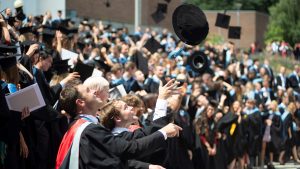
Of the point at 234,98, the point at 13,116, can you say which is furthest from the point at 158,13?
the point at 13,116

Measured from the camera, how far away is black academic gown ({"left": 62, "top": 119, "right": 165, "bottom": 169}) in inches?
193

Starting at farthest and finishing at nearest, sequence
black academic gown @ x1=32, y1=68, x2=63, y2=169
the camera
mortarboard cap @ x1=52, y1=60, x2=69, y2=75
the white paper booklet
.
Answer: the camera → mortarboard cap @ x1=52, y1=60, x2=69, y2=75 → black academic gown @ x1=32, y1=68, x2=63, y2=169 → the white paper booklet

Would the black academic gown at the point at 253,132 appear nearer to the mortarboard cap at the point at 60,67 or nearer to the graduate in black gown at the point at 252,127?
the graduate in black gown at the point at 252,127

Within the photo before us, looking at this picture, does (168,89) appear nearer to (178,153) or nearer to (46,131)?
(46,131)

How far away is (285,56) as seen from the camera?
130 ft

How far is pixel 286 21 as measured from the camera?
50.3 meters

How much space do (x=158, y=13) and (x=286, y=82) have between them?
7.33 m

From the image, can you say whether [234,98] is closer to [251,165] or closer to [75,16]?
[251,165]

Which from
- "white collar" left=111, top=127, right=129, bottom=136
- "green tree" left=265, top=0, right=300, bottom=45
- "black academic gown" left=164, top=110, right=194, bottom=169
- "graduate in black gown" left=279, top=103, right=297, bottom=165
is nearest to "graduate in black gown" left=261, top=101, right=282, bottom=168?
"graduate in black gown" left=279, top=103, right=297, bottom=165

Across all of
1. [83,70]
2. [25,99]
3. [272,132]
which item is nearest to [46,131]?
[83,70]

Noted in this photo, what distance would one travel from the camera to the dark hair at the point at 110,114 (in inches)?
217

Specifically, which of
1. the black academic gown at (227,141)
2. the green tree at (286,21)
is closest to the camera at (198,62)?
the black academic gown at (227,141)

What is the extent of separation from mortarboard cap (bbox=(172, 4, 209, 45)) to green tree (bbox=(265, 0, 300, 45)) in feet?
126

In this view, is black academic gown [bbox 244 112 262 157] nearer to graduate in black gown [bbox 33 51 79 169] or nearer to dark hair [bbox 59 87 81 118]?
graduate in black gown [bbox 33 51 79 169]
